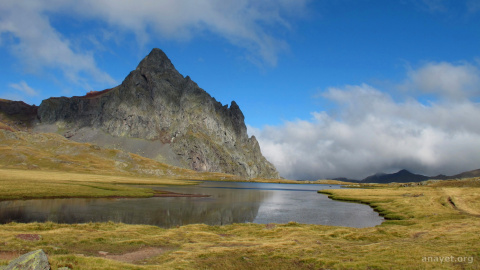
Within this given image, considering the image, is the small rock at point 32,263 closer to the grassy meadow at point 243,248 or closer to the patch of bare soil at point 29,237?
the grassy meadow at point 243,248

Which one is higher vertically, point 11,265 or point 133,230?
point 11,265

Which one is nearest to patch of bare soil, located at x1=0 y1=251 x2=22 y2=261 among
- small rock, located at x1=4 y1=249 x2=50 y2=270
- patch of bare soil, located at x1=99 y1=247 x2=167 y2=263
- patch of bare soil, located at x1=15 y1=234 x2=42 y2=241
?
patch of bare soil, located at x1=15 y1=234 x2=42 y2=241

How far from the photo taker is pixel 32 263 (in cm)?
1565

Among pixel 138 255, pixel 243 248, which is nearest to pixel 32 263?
pixel 138 255

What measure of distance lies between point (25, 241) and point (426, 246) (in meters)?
40.0

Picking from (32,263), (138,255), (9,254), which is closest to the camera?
(32,263)

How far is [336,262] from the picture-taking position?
22922mm

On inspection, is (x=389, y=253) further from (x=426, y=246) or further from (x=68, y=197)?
(x=68, y=197)

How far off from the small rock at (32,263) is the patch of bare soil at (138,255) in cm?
938

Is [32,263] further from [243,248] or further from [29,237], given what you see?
[29,237]

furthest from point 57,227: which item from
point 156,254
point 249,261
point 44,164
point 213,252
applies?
point 44,164

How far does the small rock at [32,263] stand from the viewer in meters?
15.5

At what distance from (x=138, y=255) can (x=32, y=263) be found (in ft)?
41.4

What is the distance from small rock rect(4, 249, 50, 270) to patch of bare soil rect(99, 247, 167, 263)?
9.38 m
